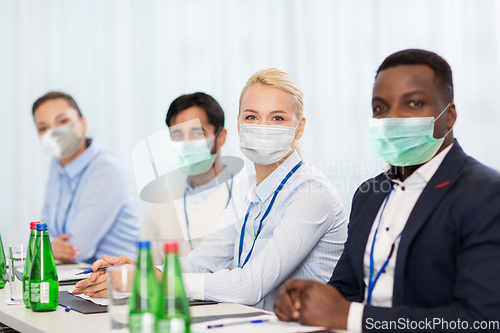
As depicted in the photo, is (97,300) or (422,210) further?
(97,300)

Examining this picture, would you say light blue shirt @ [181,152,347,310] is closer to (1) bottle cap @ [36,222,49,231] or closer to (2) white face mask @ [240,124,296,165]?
(2) white face mask @ [240,124,296,165]

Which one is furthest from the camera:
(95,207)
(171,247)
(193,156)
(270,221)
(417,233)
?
(95,207)

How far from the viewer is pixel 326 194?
67.7 inches

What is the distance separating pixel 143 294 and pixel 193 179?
1.63 meters

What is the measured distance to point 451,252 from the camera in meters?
1.19

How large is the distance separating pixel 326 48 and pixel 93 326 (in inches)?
106

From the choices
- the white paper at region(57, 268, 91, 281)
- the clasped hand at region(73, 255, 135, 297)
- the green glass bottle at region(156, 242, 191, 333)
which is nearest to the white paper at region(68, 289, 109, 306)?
the clasped hand at region(73, 255, 135, 297)

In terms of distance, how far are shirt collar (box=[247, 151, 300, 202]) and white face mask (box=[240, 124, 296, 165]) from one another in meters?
0.04

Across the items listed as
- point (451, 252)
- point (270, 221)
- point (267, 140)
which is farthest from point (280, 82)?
point (451, 252)

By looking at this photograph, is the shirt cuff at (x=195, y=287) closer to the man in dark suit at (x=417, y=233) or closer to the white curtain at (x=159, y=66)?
the man in dark suit at (x=417, y=233)

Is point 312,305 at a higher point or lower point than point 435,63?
lower

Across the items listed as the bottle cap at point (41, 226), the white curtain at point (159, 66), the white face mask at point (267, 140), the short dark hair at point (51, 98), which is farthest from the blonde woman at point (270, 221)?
the short dark hair at point (51, 98)

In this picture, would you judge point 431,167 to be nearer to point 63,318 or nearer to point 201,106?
point 63,318

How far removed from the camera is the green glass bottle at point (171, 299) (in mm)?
832
